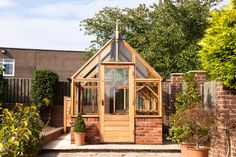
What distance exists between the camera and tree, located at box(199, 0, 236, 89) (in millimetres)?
6914

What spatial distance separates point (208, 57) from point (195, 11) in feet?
31.2

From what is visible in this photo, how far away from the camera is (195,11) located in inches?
645

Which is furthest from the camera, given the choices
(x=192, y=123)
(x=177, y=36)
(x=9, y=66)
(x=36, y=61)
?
(x=36, y=61)

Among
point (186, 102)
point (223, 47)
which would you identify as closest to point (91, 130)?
point (186, 102)

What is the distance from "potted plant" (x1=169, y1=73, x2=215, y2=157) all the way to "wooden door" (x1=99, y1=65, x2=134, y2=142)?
153 cm

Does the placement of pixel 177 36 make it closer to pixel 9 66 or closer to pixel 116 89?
pixel 116 89

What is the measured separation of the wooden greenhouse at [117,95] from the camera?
421 inches

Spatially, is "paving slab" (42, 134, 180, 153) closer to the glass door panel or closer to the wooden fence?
the glass door panel

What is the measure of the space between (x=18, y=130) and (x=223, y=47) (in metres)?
4.18

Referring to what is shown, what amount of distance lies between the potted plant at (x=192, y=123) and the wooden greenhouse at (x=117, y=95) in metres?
1.12

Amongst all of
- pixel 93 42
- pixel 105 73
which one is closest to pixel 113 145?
pixel 105 73

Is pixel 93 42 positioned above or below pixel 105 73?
above

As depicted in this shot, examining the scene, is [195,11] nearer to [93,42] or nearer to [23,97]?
[93,42]

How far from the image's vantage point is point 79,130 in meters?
10.3
